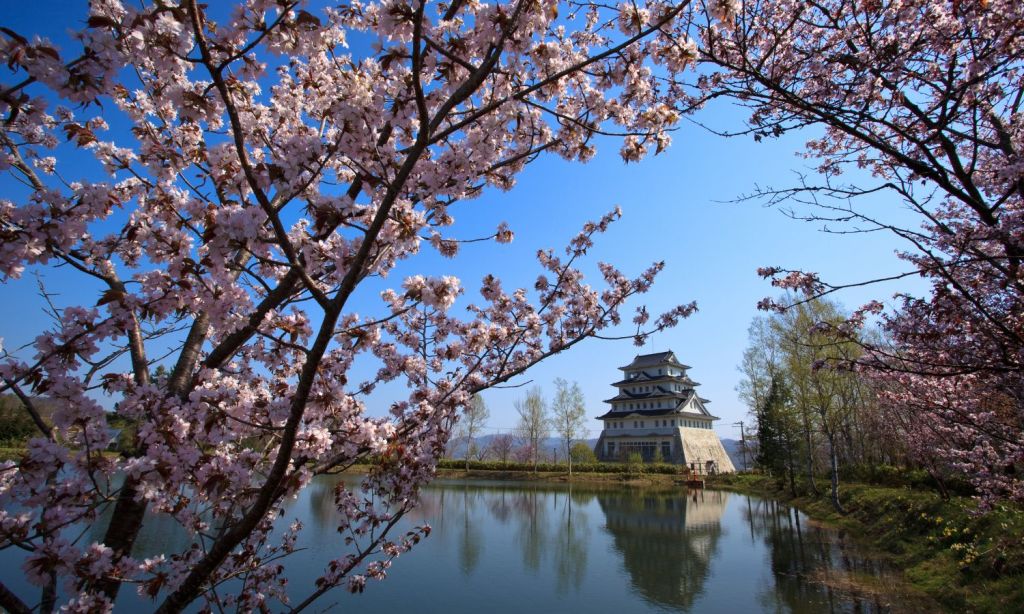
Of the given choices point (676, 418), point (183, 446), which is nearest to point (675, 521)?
point (183, 446)

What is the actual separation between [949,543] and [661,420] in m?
33.8

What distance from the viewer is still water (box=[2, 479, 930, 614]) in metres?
9.86

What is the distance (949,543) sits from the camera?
11234 mm

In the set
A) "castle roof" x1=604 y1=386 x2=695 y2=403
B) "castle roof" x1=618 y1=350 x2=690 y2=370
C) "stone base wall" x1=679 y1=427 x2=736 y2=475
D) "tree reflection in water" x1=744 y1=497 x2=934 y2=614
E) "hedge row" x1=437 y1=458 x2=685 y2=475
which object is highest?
"castle roof" x1=618 y1=350 x2=690 y2=370

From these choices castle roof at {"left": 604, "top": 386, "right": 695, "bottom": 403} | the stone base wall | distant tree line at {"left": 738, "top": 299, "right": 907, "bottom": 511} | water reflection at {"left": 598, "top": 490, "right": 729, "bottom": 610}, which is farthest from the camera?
castle roof at {"left": 604, "top": 386, "right": 695, "bottom": 403}

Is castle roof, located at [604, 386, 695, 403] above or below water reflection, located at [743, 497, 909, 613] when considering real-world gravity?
above

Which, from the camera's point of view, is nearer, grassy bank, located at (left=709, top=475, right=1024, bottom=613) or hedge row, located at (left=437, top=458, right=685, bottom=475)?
grassy bank, located at (left=709, top=475, right=1024, bottom=613)

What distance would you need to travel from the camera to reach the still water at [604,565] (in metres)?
9.86

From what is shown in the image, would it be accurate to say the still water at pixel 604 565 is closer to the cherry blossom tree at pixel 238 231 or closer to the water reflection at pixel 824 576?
the water reflection at pixel 824 576

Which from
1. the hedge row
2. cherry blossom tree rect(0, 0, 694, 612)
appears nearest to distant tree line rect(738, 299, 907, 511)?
the hedge row

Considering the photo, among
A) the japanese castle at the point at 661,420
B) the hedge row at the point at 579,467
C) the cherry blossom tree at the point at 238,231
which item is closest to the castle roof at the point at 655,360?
the japanese castle at the point at 661,420

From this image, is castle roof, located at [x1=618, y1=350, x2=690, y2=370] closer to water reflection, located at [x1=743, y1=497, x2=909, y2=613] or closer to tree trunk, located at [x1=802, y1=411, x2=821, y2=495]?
tree trunk, located at [x1=802, y1=411, x2=821, y2=495]

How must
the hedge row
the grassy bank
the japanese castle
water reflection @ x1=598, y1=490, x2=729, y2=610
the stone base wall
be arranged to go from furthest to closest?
the japanese castle → the stone base wall → the hedge row → water reflection @ x1=598, y1=490, x2=729, y2=610 → the grassy bank

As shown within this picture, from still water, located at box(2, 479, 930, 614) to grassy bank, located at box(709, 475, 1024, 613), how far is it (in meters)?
0.78
